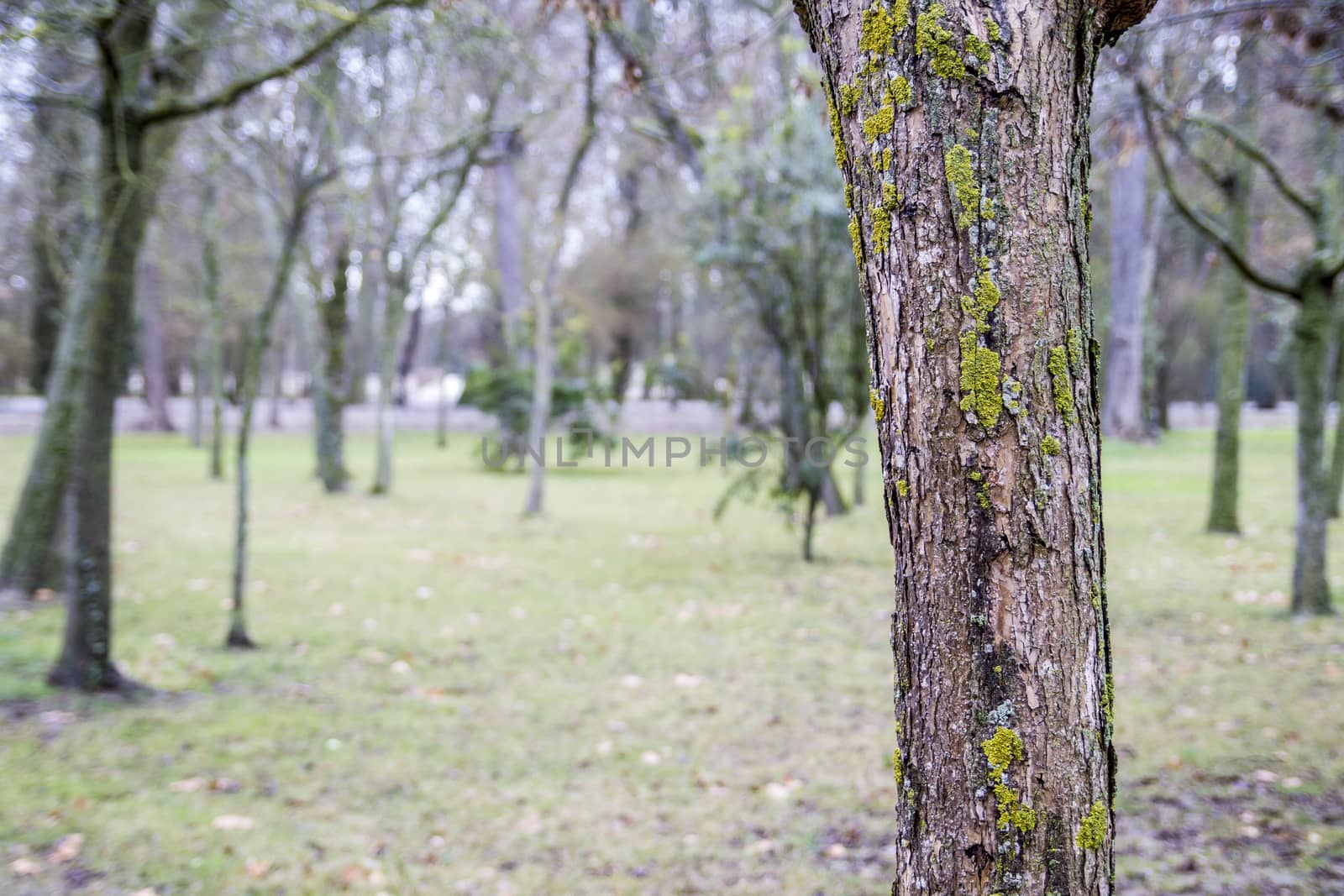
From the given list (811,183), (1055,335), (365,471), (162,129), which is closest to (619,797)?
(1055,335)

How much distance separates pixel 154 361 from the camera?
1141 inches

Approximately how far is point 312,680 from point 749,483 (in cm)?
453

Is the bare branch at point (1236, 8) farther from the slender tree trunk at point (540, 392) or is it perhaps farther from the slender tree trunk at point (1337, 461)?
the slender tree trunk at point (540, 392)

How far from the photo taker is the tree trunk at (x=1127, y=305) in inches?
933

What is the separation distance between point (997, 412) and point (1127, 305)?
2597 centimetres

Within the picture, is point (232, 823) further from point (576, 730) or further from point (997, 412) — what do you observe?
point (997, 412)

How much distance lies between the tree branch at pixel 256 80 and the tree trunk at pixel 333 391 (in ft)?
32.3

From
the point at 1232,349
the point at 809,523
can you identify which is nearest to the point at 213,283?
Answer: the point at 809,523

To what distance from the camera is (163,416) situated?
1176 inches

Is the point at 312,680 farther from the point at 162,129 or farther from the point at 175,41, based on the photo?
the point at 162,129

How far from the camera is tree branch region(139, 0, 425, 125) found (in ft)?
14.8

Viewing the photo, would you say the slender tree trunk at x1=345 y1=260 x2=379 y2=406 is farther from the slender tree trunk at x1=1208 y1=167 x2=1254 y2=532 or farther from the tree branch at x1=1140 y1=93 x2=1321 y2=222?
the tree branch at x1=1140 y1=93 x2=1321 y2=222

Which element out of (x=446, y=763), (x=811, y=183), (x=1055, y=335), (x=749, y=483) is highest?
(x=811, y=183)

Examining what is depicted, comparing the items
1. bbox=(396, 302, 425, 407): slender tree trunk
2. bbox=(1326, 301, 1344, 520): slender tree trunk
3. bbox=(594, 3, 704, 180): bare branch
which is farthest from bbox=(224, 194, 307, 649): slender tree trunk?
bbox=(396, 302, 425, 407): slender tree trunk
